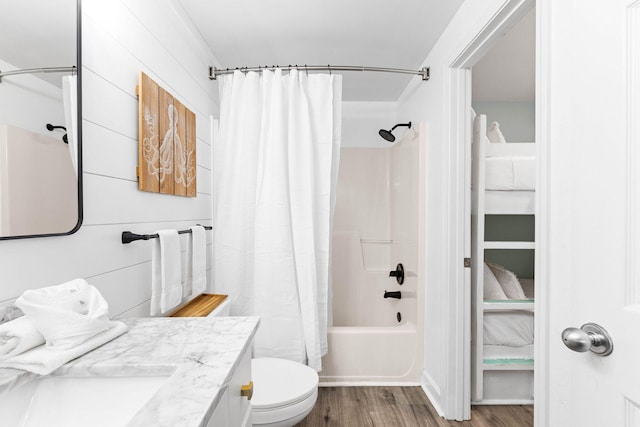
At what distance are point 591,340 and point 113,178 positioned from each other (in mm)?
1460

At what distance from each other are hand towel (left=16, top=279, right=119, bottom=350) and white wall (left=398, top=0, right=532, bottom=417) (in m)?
1.70

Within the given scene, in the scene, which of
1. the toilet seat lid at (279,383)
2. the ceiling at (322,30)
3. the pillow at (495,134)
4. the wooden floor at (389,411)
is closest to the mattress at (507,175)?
the pillow at (495,134)

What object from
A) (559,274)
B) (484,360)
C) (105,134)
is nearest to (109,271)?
(105,134)

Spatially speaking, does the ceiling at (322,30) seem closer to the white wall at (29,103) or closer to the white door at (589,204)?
the white door at (589,204)

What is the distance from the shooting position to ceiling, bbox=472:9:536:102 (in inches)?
82.8

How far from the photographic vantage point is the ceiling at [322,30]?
191cm

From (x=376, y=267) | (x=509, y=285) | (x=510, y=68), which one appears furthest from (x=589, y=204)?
(x=376, y=267)

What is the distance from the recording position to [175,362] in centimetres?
84

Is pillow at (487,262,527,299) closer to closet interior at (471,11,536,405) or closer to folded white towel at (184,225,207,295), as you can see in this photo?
closet interior at (471,11,536,405)

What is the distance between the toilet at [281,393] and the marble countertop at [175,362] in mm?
556

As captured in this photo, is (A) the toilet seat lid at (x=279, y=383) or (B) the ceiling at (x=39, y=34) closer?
(B) the ceiling at (x=39, y=34)

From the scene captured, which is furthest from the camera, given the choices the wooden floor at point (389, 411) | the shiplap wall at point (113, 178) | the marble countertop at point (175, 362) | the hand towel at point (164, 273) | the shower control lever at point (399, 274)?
the shower control lever at point (399, 274)

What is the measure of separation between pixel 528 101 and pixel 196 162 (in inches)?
111

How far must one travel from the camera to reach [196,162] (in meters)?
2.16
